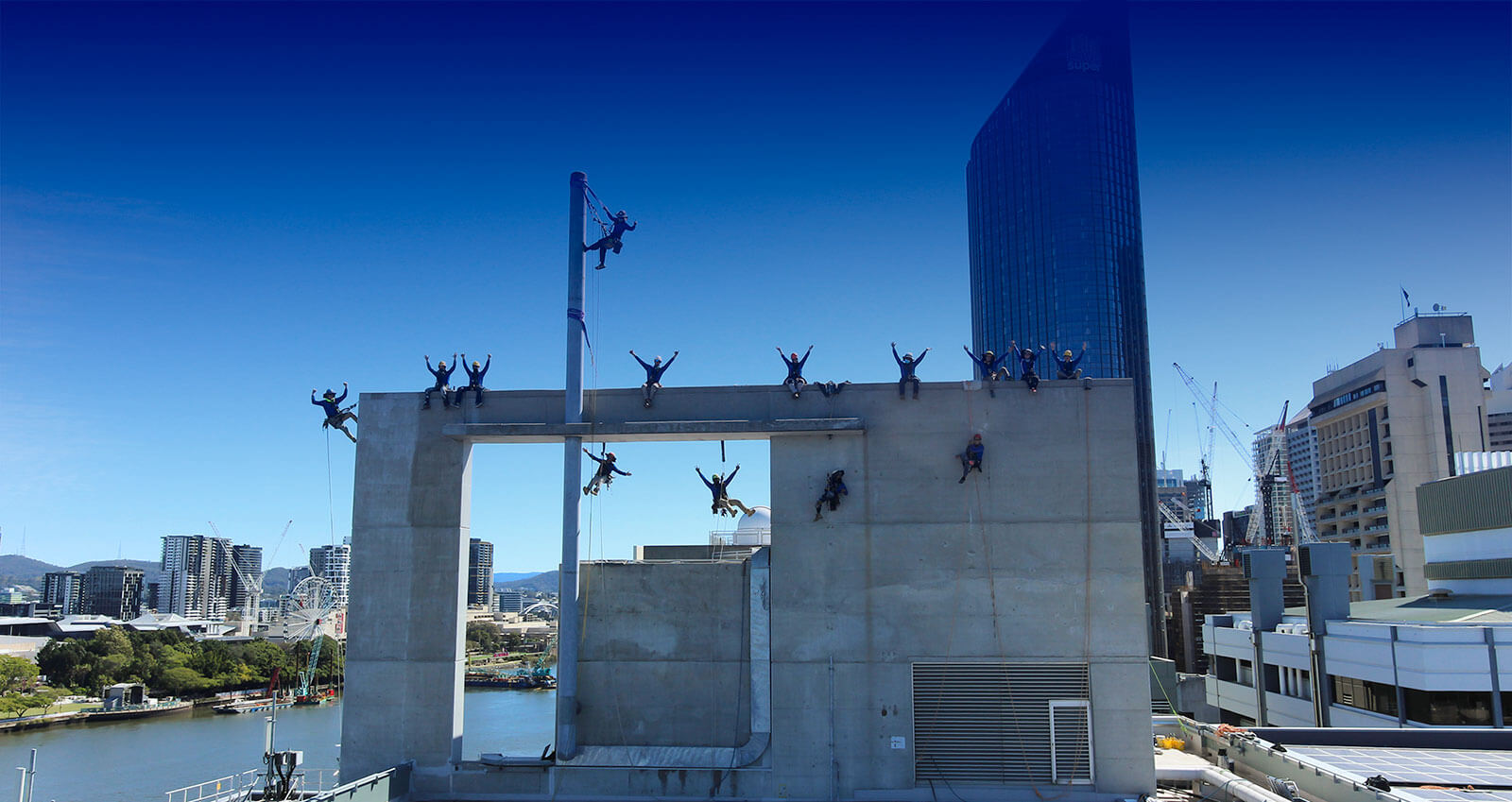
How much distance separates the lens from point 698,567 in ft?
71.7

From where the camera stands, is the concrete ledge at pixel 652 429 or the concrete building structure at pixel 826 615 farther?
the concrete ledge at pixel 652 429

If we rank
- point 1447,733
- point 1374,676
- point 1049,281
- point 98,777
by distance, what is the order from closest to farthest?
1. point 1447,733
2. point 1374,676
3. point 98,777
4. point 1049,281

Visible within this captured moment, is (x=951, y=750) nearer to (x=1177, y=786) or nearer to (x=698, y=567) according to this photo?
(x=1177, y=786)

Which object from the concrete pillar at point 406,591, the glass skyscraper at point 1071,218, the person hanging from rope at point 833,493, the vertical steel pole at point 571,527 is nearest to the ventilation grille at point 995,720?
the person hanging from rope at point 833,493

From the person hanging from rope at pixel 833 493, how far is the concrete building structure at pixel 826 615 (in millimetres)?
243

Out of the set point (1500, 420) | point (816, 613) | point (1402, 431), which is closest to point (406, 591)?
point (816, 613)

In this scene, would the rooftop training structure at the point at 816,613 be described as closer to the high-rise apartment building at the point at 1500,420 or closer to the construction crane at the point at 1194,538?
the construction crane at the point at 1194,538

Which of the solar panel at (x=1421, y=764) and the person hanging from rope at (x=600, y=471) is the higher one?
the person hanging from rope at (x=600, y=471)

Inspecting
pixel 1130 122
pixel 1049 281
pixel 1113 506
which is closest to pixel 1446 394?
pixel 1049 281

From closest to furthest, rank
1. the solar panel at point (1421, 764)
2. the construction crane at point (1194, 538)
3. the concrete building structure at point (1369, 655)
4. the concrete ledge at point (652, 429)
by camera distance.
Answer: the solar panel at point (1421, 764)
the concrete ledge at point (652, 429)
the concrete building structure at point (1369, 655)
the construction crane at point (1194, 538)

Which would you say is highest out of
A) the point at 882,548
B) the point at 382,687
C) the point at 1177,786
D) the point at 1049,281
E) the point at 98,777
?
the point at 1049,281

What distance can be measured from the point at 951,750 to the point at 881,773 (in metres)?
1.60

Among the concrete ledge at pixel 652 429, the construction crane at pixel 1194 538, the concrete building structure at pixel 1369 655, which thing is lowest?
the concrete building structure at pixel 1369 655

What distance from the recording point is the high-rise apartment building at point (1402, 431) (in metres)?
93.4
